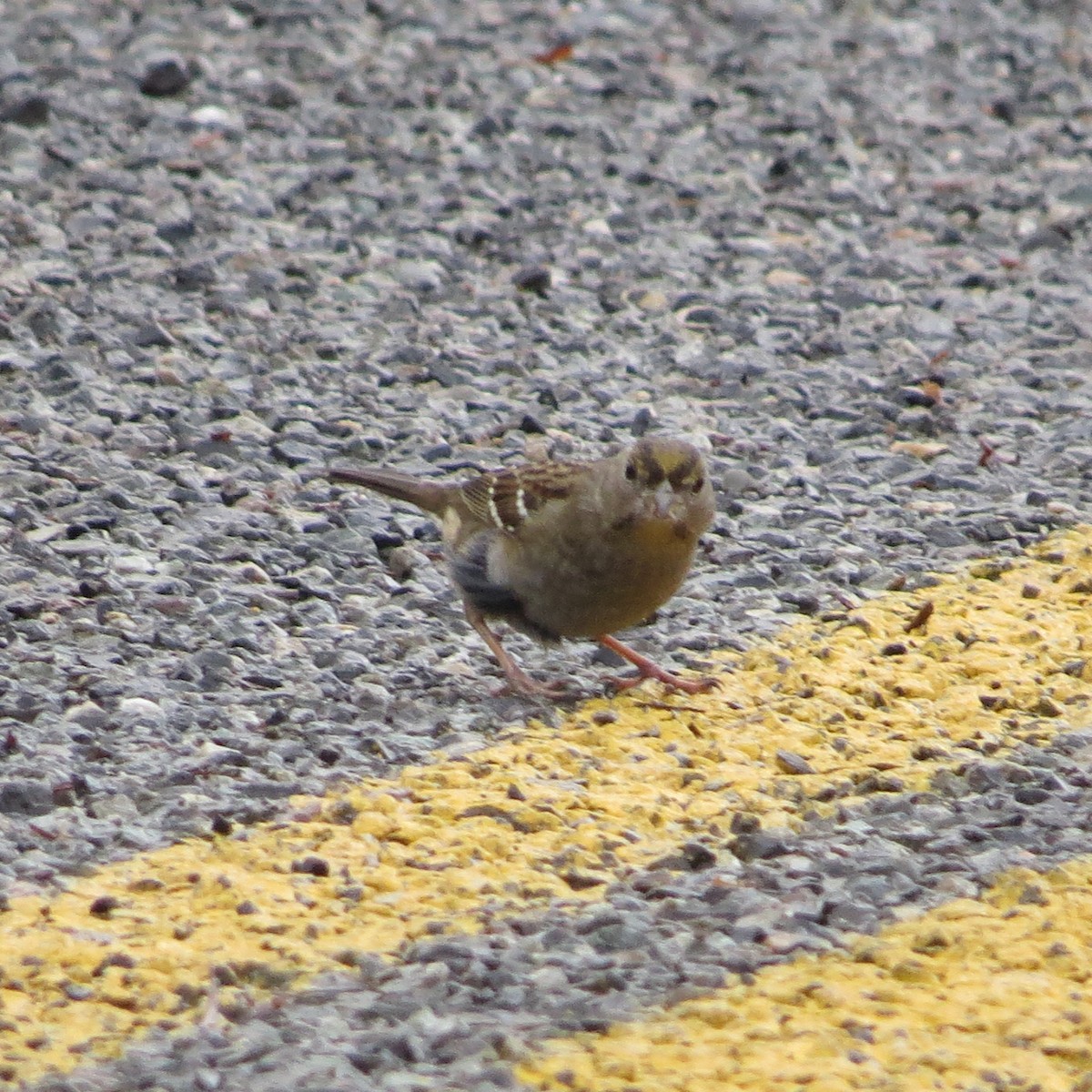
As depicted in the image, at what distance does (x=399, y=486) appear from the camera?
6.64m

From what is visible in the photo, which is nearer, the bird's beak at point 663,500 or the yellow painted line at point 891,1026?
the yellow painted line at point 891,1026

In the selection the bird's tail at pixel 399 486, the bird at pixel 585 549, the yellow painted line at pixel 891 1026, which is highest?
the bird's tail at pixel 399 486

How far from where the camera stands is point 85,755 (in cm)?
506

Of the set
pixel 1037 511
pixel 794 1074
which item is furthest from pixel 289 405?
pixel 794 1074

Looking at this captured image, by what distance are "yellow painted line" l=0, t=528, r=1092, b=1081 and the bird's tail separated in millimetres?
1090

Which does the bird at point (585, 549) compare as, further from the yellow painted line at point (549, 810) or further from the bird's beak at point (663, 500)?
A: the yellow painted line at point (549, 810)

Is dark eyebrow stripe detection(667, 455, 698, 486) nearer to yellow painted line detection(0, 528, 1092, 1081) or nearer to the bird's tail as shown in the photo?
yellow painted line detection(0, 528, 1092, 1081)

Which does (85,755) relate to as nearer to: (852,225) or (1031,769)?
(1031,769)

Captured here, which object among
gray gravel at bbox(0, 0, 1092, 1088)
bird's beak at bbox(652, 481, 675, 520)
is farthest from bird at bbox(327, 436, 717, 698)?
gray gravel at bbox(0, 0, 1092, 1088)

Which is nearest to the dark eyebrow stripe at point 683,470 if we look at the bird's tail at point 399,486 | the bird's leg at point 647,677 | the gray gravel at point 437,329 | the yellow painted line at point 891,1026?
the bird's leg at point 647,677

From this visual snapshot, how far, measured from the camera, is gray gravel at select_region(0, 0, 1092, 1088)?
5668 millimetres

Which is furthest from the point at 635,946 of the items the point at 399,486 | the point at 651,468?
the point at 399,486

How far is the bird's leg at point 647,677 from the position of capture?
572cm

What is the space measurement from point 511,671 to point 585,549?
1.28 ft
